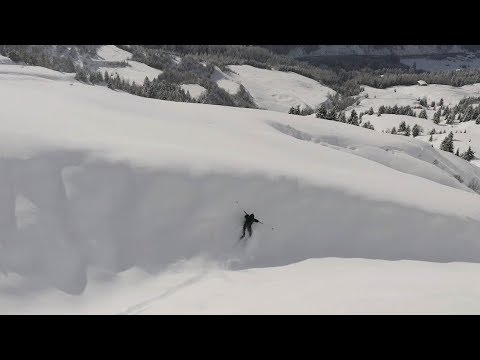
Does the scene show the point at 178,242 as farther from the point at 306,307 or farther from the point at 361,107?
the point at 361,107

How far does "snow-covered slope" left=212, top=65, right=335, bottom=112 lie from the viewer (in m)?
150

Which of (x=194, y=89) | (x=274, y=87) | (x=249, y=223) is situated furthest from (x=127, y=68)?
(x=249, y=223)

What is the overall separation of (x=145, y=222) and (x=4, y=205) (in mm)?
3062

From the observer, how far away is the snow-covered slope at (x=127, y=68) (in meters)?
121

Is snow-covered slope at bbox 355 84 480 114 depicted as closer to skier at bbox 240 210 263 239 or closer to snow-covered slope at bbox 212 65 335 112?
snow-covered slope at bbox 212 65 335 112

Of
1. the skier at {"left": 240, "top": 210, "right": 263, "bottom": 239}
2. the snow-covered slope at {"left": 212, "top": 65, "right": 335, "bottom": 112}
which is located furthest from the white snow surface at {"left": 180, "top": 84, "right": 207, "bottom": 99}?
the skier at {"left": 240, "top": 210, "right": 263, "bottom": 239}

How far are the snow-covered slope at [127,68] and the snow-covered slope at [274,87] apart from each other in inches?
1342

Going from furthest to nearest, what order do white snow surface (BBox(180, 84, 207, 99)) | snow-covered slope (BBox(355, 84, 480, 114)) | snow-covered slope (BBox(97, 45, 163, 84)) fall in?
snow-covered slope (BBox(355, 84, 480, 114)), snow-covered slope (BBox(97, 45, 163, 84)), white snow surface (BBox(180, 84, 207, 99))

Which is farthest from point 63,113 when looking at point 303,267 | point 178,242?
point 303,267

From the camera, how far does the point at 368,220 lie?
9367mm

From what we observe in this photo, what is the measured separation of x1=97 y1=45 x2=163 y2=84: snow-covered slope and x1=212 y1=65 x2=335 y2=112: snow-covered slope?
34.1 metres

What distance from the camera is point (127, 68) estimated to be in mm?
129125

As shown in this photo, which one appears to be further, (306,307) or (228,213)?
(228,213)

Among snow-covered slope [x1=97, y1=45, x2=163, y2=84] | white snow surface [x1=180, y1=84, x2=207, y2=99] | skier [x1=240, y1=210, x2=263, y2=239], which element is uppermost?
skier [x1=240, y1=210, x2=263, y2=239]
